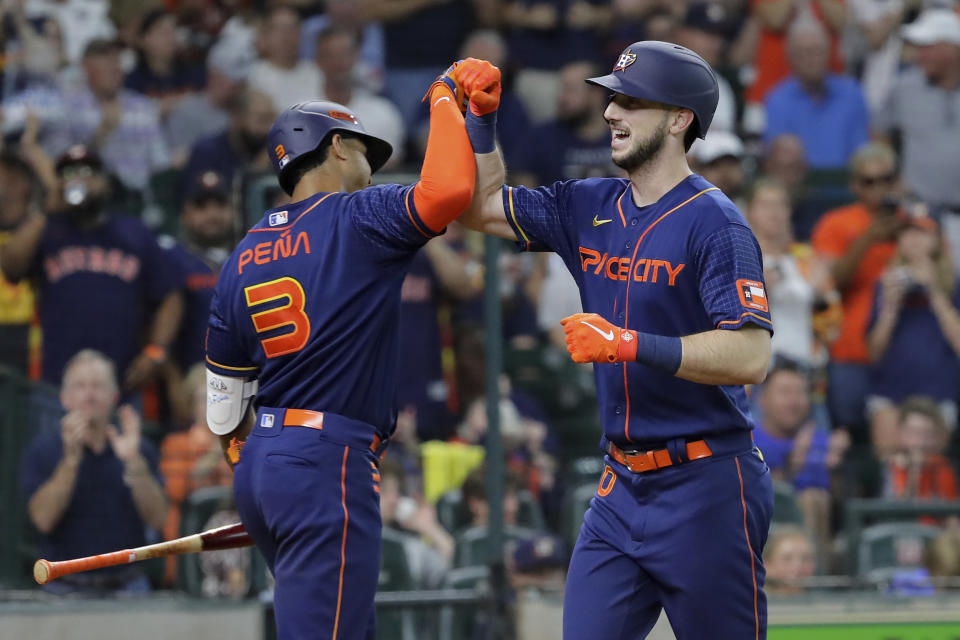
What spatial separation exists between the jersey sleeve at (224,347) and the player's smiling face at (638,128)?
51.9 inches

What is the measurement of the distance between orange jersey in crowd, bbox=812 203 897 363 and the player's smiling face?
4.73m

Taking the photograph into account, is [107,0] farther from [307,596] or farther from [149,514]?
[307,596]

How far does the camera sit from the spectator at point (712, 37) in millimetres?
10984

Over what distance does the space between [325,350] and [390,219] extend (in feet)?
1.47

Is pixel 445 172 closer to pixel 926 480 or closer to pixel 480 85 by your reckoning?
pixel 480 85

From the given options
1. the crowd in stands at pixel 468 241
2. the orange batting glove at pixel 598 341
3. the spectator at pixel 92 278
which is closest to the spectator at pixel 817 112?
the crowd in stands at pixel 468 241

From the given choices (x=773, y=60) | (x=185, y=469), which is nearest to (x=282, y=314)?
(x=185, y=469)

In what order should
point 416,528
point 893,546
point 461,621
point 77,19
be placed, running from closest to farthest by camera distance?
1. point 461,621
2. point 893,546
3. point 416,528
4. point 77,19

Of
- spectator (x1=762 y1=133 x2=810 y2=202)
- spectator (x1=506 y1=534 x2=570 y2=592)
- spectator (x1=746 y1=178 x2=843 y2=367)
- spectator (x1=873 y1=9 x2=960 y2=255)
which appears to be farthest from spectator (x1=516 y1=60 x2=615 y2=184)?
spectator (x1=506 y1=534 x2=570 y2=592)

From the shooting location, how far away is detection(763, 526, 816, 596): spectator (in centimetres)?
716

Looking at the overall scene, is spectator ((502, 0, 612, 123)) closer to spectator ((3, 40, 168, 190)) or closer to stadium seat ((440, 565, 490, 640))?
spectator ((3, 40, 168, 190))

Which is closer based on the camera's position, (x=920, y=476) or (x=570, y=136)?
(x=920, y=476)

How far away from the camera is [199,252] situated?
866cm

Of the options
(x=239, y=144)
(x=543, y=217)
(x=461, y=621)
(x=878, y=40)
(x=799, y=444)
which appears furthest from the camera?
(x=878, y=40)
